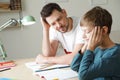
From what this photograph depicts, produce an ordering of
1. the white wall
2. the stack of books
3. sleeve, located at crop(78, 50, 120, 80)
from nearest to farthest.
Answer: sleeve, located at crop(78, 50, 120, 80)
the stack of books
the white wall

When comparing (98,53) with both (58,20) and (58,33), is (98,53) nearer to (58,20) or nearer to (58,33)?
(58,20)

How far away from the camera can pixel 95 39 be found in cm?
115

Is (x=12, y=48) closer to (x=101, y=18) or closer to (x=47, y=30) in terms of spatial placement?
(x=47, y=30)

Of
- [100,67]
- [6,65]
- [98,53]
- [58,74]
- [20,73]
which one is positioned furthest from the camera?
[6,65]

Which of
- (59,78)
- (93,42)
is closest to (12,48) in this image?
(59,78)

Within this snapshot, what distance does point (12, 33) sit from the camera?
294 cm

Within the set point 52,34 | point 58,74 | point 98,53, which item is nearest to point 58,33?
point 52,34

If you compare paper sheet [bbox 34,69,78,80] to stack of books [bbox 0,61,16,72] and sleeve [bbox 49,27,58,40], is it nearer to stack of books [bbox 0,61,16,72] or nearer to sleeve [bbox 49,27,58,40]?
stack of books [bbox 0,61,16,72]

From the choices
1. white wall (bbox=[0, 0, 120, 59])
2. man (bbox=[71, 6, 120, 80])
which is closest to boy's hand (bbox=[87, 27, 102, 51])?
man (bbox=[71, 6, 120, 80])

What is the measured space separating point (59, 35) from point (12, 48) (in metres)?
1.16

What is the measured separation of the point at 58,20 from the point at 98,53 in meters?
0.74

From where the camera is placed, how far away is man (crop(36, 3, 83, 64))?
1774mm

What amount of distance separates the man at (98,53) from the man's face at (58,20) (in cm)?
68

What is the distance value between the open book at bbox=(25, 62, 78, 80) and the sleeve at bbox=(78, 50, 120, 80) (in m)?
0.27
